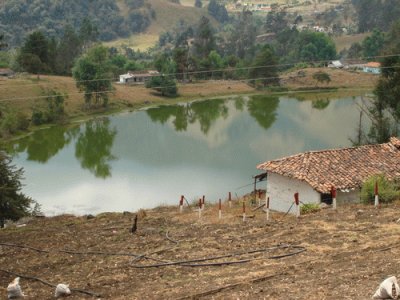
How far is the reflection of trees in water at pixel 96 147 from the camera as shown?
43.9 meters

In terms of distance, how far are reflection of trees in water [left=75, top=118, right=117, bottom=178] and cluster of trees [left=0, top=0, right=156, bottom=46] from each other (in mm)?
97731

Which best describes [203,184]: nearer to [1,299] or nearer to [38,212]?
[38,212]

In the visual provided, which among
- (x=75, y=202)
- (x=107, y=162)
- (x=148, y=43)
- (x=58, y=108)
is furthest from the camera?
(x=148, y=43)

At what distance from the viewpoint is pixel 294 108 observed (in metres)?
72.9

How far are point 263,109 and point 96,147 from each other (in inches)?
1034

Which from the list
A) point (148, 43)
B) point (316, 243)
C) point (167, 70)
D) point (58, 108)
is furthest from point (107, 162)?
point (148, 43)

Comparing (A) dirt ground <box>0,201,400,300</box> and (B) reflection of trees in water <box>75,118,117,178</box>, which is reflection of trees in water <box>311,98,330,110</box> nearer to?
(B) reflection of trees in water <box>75,118,117,178</box>

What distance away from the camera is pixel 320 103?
253 feet

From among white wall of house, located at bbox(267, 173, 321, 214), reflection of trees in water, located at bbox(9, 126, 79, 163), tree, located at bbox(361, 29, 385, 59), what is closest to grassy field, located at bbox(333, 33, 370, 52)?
tree, located at bbox(361, 29, 385, 59)

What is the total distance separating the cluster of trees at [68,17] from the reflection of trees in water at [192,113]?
8744 centimetres

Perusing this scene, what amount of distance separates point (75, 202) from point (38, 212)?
15.7ft

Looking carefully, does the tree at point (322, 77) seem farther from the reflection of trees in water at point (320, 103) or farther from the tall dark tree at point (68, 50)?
the tall dark tree at point (68, 50)

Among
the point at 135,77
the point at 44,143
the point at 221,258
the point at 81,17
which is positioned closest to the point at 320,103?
the point at 135,77

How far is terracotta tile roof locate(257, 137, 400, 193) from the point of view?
76.8ft
